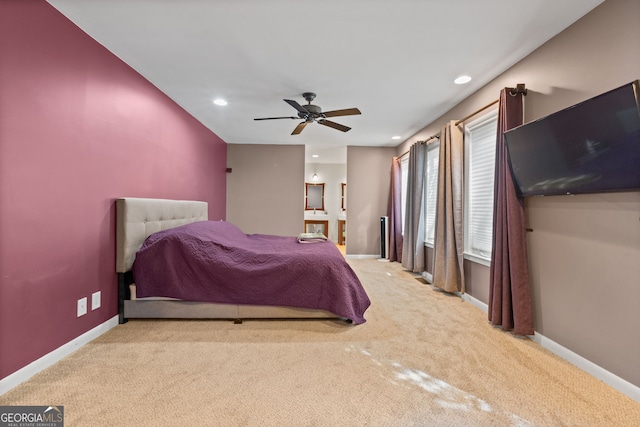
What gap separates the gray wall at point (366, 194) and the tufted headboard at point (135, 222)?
12.3 ft

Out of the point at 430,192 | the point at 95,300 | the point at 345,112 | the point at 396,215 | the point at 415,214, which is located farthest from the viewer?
the point at 396,215

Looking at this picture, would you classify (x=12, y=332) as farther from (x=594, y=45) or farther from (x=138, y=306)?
(x=594, y=45)

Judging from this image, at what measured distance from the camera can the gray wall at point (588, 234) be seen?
1.65 meters

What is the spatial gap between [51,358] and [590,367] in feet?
11.8

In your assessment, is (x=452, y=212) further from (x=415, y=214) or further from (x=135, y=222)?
(x=135, y=222)

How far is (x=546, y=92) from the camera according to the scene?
220 centimetres

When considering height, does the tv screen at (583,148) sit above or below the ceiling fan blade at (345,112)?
below

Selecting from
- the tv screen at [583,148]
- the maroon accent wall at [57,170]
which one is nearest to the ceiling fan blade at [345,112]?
the tv screen at [583,148]

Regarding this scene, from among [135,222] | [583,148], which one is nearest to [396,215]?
[583,148]

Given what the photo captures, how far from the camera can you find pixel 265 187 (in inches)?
235

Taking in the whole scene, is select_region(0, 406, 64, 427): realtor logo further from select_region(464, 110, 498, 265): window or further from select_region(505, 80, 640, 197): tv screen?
select_region(464, 110, 498, 265): window

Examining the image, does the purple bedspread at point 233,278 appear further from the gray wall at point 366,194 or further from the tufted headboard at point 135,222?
the gray wall at point 366,194

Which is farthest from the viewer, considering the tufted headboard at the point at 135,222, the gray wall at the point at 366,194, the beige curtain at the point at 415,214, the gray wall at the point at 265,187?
the gray wall at the point at 366,194

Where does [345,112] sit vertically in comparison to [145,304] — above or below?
above
